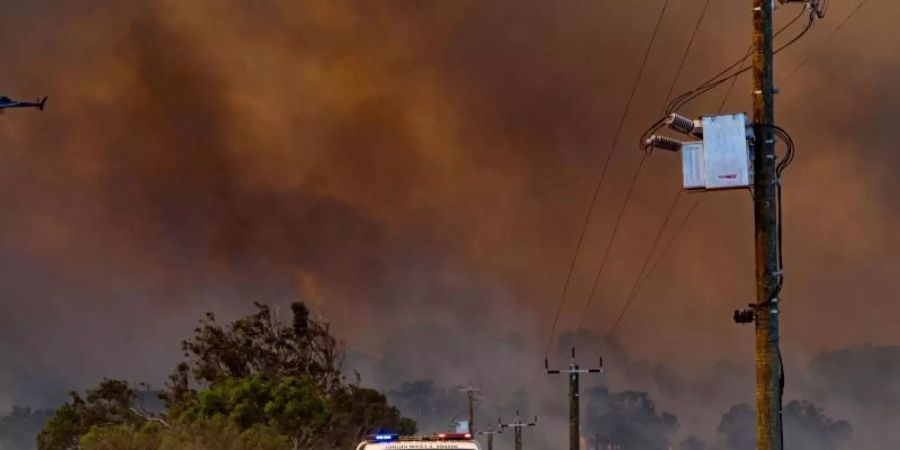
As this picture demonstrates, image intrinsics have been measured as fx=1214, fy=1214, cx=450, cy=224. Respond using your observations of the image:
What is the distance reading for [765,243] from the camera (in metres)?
17.7

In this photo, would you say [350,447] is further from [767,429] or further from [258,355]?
[767,429]

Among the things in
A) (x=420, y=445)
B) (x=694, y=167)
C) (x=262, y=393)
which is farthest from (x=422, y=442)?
(x=262, y=393)

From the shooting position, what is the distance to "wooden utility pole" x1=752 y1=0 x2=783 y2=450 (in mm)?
17438

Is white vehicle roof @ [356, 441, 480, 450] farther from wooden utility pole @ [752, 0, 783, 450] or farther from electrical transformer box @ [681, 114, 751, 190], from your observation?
electrical transformer box @ [681, 114, 751, 190]

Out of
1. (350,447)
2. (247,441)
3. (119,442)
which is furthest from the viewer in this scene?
(350,447)

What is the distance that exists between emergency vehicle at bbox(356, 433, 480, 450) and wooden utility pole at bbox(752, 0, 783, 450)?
417 centimetres

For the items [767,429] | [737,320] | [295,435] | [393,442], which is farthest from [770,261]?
[295,435]

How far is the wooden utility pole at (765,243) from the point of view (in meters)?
17.4

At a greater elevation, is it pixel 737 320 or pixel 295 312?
pixel 295 312

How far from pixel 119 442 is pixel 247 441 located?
26.0 feet

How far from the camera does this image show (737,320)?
59.7ft

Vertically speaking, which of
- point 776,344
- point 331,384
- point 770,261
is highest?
point 331,384

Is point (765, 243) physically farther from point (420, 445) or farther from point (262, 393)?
point (262, 393)

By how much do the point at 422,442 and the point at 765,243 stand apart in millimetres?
5795
